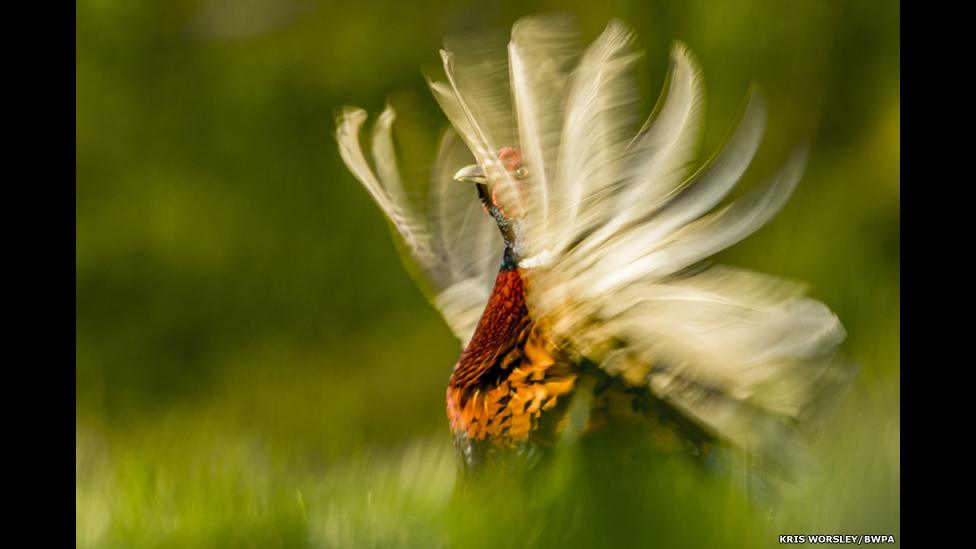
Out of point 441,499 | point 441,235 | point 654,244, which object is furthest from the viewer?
point 441,235

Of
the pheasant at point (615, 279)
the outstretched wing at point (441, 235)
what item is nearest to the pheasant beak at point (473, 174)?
the pheasant at point (615, 279)

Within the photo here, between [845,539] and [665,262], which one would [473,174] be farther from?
[845,539]

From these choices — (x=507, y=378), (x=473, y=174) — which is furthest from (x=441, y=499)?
(x=473, y=174)

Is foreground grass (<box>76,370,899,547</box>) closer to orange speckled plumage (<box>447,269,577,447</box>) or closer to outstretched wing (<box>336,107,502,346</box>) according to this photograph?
orange speckled plumage (<box>447,269,577,447</box>)

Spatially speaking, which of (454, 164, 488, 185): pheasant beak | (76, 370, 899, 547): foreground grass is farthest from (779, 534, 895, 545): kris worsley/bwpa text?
(454, 164, 488, 185): pheasant beak

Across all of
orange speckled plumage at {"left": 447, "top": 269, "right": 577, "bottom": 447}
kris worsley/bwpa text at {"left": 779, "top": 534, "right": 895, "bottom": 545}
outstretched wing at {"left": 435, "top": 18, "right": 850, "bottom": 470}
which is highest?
outstretched wing at {"left": 435, "top": 18, "right": 850, "bottom": 470}

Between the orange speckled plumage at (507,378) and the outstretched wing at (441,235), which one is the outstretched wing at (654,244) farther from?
the outstretched wing at (441,235)

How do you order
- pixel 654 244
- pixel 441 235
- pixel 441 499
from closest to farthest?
pixel 441 499 → pixel 654 244 → pixel 441 235

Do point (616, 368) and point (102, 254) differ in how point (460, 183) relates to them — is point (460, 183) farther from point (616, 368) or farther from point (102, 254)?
point (102, 254)
